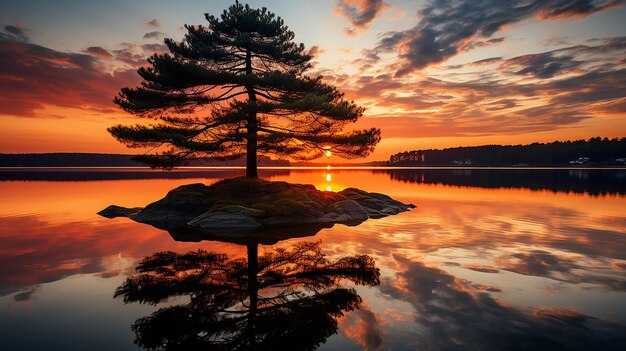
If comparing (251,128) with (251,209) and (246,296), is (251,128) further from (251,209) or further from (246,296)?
(246,296)

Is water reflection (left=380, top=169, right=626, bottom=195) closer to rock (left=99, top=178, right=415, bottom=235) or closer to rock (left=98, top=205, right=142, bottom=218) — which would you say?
rock (left=99, top=178, right=415, bottom=235)

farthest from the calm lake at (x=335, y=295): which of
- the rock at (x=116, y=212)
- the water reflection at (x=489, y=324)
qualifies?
the rock at (x=116, y=212)

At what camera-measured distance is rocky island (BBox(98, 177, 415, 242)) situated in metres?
16.7

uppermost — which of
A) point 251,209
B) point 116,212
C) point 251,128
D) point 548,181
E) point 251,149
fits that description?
point 251,128

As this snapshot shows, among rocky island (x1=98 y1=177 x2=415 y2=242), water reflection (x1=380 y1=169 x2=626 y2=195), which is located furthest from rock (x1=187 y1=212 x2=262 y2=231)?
water reflection (x1=380 y1=169 x2=626 y2=195)

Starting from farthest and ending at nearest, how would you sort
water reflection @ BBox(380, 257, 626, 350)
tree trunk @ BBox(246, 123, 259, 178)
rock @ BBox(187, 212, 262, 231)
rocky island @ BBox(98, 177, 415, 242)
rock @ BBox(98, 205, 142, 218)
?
tree trunk @ BBox(246, 123, 259, 178)
rock @ BBox(98, 205, 142, 218)
rocky island @ BBox(98, 177, 415, 242)
rock @ BBox(187, 212, 262, 231)
water reflection @ BBox(380, 257, 626, 350)

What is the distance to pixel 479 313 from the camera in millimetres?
6355

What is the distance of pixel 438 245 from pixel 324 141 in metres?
12.1

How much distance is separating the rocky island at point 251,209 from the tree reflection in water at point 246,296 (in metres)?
4.88

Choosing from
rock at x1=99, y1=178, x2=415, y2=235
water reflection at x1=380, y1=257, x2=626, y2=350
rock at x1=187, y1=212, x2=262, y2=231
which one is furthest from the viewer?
rock at x1=99, y1=178, x2=415, y2=235

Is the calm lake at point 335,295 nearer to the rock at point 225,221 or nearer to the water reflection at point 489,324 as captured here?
the water reflection at point 489,324

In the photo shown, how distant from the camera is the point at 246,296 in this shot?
7.27 metres

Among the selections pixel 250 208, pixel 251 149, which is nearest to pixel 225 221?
pixel 250 208

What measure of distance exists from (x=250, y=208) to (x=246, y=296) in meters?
Result: 11.0
